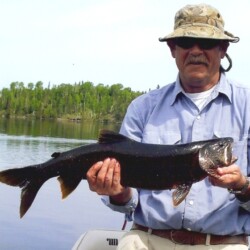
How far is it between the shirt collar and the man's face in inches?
2.6

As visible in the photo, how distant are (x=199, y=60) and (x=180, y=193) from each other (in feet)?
3.94

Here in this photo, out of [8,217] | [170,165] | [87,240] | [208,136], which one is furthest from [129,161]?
[8,217]

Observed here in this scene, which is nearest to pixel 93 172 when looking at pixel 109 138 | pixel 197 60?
pixel 109 138

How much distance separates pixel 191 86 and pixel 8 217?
15115 mm

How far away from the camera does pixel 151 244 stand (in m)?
5.32

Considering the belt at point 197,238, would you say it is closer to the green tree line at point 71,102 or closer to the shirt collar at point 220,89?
the shirt collar at point 220,89

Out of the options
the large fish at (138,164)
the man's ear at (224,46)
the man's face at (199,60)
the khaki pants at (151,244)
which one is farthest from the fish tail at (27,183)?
the man's ear at (224,46)

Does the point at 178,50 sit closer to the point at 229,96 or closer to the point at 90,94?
the point at 229,96

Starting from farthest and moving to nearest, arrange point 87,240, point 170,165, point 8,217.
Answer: point 8,217 < point 87,240 < point 170,165

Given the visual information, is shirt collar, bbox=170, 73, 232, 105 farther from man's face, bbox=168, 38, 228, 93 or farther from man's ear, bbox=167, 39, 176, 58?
man's ear, bbox=167, 39, 176, 58

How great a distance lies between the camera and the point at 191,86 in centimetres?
545

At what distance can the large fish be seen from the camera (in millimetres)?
4688

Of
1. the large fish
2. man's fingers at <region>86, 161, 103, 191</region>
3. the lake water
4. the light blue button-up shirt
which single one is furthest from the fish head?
the lake water

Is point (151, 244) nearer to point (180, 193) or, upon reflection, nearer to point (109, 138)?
point (180, 193)
